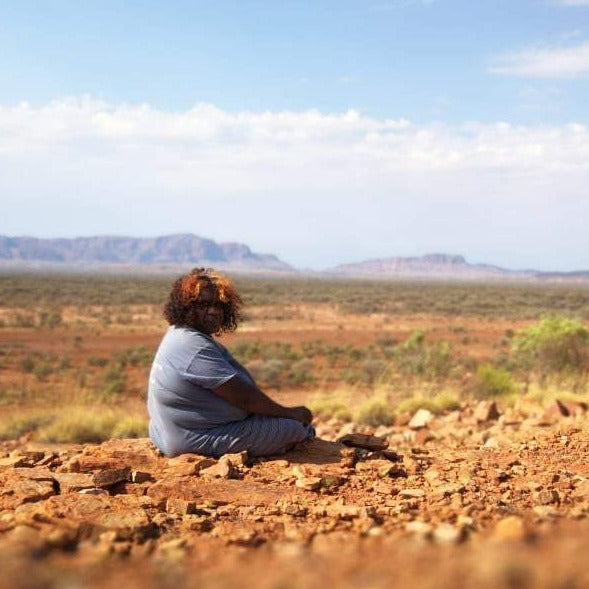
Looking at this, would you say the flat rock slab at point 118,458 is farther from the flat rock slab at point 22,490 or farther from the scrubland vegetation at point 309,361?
the scrubland vegetation at point 309,361

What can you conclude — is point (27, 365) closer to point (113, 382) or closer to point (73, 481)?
point (113, 382)

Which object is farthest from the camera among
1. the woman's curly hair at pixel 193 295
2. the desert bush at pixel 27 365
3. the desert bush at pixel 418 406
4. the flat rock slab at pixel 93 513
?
the desert bush at pixel 27 365

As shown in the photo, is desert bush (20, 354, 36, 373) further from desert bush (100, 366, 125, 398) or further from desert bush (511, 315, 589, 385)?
desert bush (511, 315, 589, 385)

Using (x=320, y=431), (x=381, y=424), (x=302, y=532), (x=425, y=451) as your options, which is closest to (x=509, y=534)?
(x=302, y=532)

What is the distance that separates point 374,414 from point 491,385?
279cm

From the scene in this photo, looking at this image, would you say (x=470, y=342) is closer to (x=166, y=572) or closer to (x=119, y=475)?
(x=119, y=475)

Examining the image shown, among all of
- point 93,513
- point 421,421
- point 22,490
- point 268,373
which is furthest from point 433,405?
point 268,373

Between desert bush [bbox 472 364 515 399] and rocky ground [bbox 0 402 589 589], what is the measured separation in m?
4.09

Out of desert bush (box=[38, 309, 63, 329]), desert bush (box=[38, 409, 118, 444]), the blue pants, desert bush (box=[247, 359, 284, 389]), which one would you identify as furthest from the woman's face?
desert bush (box=[38, 309, 63, 329])

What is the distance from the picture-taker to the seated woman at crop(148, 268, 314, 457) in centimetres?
512

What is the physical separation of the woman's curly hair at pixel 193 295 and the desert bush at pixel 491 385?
25.1 feet

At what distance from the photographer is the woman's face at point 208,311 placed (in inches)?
207

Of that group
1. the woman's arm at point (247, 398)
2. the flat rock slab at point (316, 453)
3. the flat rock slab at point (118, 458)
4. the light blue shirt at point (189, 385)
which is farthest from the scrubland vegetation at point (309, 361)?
the woman's arm at point (247, 398)

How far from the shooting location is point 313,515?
3.94 meters
